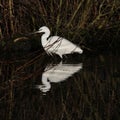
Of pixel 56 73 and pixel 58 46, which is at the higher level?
pixel 58 46

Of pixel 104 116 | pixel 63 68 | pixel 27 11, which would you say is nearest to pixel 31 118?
pixel 104 116

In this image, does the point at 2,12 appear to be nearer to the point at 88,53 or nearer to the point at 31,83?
the point at 88,53

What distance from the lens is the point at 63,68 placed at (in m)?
9.88

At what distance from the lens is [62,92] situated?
7.50 metres

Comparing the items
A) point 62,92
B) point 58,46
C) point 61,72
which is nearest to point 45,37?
point 58,46

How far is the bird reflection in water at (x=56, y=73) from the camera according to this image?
26.5 ft

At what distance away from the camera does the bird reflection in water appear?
8.07 m

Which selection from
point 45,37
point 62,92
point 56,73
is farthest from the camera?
point 45,37

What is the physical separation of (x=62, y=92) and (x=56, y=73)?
1708mm

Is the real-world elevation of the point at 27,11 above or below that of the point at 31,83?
above

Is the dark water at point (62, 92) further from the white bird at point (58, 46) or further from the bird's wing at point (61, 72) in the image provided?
the white bird at point (58, 46)

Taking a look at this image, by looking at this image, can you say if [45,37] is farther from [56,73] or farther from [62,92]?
[62,92]

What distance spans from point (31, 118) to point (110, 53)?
5.71 meters

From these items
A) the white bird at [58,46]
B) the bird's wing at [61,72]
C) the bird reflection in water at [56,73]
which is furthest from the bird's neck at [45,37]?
the bird's wing at [61,72]
